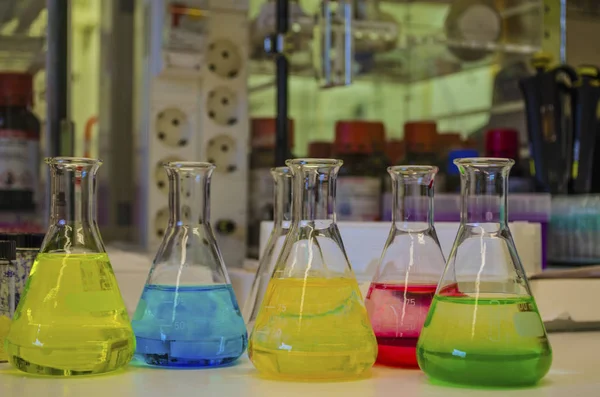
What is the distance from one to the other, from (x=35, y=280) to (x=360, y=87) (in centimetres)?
156

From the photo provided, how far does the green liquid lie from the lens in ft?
1.58

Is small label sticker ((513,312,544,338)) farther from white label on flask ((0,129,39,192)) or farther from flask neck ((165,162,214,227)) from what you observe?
white label on flask ((0,129,39,192))

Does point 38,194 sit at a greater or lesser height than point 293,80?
lesser

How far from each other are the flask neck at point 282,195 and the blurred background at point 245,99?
0.89 feet

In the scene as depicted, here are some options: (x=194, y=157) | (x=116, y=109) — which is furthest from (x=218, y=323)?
(x=116, y=109)

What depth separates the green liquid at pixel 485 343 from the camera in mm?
481

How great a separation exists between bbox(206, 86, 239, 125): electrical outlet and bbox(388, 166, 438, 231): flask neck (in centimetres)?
77

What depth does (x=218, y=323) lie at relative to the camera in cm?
54

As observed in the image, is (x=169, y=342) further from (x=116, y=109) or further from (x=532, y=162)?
(x=116, y=109)

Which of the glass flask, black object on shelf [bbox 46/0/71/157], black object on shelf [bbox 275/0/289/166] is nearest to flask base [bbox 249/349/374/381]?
the glass flask

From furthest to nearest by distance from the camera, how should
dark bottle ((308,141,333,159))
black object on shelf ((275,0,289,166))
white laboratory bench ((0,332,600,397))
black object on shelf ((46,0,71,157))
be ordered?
dark bottle ((308,141,333,159)), black object on shelf ((275,0,289,166)), black object on shelf ((46,0,71,157)), white laboratory bench ((0,332,600,397))

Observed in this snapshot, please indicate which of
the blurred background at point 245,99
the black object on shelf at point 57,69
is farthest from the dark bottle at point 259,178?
the black object on shelf at point 57,69

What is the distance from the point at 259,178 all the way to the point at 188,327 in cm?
81

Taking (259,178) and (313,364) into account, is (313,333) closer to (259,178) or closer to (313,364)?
(313,364)
